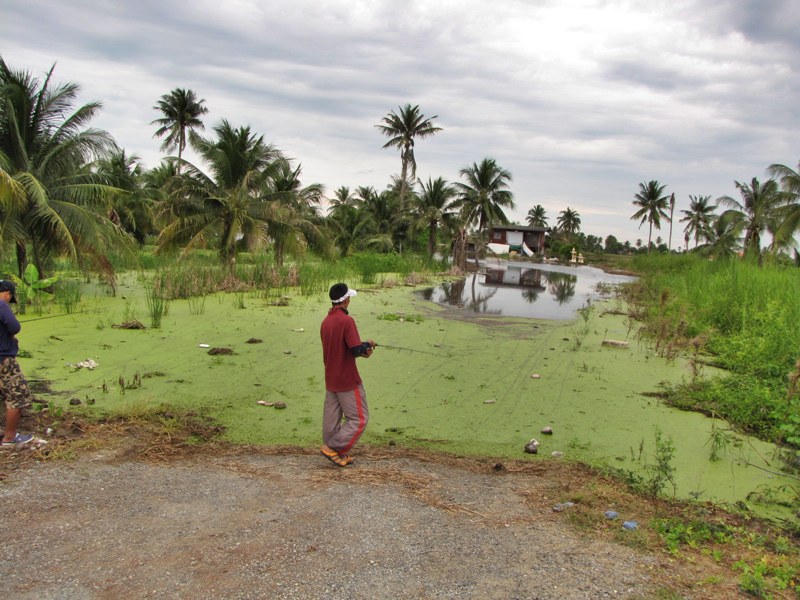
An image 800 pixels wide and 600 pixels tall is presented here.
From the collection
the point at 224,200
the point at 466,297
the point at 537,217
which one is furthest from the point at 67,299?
the point at 537,217

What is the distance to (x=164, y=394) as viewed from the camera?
241 inches

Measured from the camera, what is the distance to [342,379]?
14.6 feet

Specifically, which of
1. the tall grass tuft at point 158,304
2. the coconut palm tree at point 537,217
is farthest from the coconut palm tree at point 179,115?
the coconut palm tree at point 537,217

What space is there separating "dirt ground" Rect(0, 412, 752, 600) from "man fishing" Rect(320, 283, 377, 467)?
0.19 meters

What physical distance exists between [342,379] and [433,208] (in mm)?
28957

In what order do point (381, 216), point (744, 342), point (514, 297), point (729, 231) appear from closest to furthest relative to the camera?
point (744, 342), point (514, 297), point (729, 231), point (381, 216)

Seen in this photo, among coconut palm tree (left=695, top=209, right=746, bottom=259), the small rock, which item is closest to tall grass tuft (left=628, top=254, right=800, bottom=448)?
the small rock

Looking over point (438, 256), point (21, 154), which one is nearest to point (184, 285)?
point (21, 154)

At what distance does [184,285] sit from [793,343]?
12192 mm

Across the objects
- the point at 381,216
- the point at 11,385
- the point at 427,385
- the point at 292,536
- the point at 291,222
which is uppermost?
the point at 381,216

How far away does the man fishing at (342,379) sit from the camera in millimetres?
4375

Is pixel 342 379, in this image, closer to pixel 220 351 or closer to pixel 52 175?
pixel 220 351

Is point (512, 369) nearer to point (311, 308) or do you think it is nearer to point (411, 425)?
point (411, 425)

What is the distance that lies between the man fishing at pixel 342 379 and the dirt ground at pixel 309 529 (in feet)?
0.63
